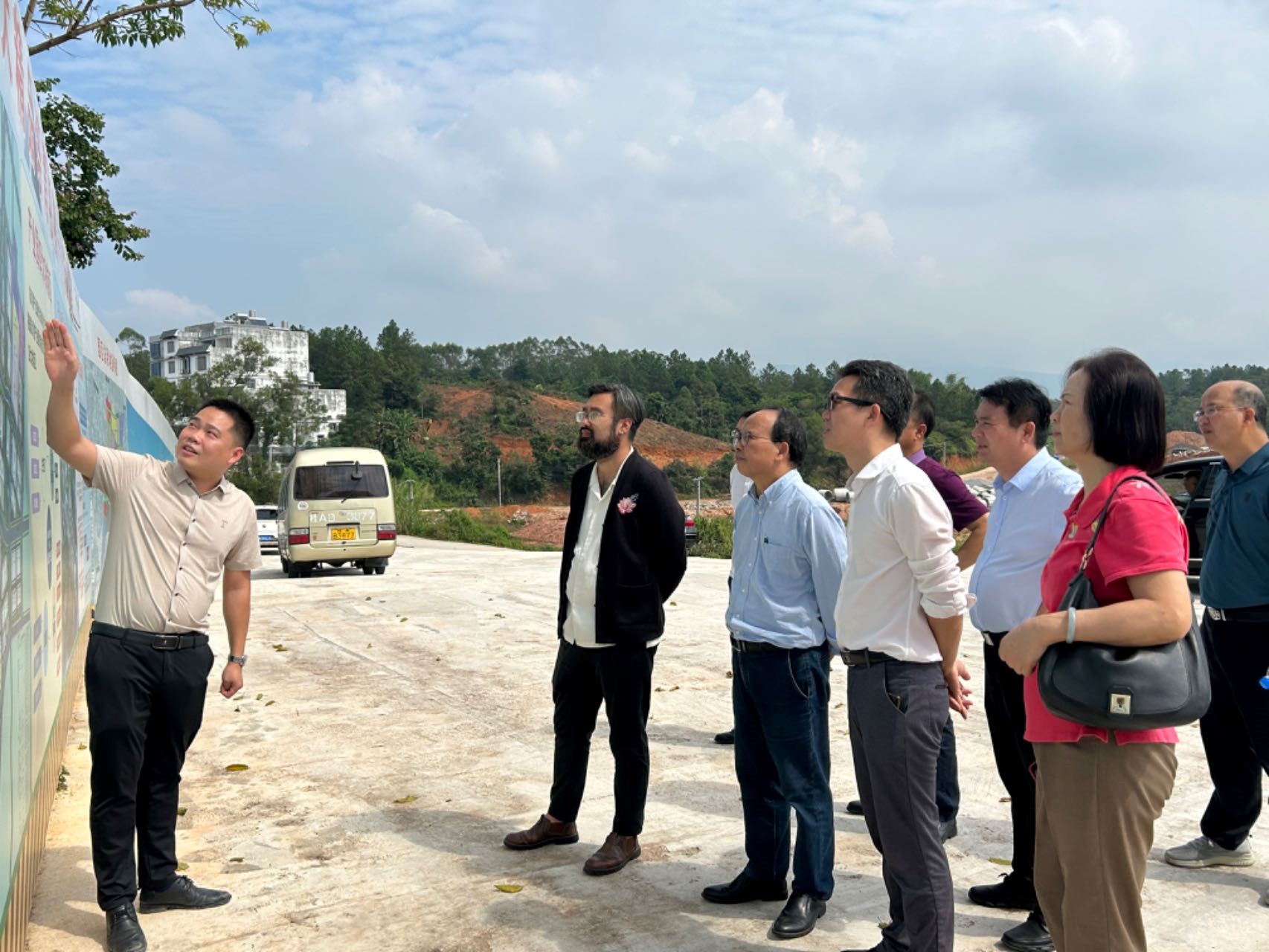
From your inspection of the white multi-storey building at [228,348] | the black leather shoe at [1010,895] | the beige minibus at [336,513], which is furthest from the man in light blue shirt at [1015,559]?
the white multi-storey building at [228,348]

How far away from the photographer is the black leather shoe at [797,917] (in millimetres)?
3734

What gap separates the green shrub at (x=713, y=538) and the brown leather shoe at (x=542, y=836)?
86.2 ft

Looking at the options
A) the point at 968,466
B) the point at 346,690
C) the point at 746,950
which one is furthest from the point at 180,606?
the point at 968,466

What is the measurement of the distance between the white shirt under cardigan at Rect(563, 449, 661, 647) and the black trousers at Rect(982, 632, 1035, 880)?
1.34m

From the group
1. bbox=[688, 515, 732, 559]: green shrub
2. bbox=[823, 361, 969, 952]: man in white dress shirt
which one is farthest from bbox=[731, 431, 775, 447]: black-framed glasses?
bbox=[688, 515, 732, 559]: green shrub

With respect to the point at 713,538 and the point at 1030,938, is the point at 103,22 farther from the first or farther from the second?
the point at 713,538

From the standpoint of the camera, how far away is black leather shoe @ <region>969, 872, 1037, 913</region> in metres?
3.93

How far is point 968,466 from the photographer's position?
8006cm

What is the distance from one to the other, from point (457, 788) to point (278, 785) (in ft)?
3.21

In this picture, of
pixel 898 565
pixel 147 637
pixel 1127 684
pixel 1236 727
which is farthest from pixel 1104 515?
pixel 147 637

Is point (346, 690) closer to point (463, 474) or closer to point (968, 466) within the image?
point (463, 474)

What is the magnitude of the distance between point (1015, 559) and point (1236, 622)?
110 cm

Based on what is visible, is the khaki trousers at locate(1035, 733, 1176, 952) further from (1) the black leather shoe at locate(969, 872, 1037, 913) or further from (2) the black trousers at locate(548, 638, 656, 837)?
(2) the black trousers at locate(548, 638, 656, 837)

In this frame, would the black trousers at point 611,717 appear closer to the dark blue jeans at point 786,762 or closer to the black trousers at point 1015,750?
the dark blue jeans at point 786,762
